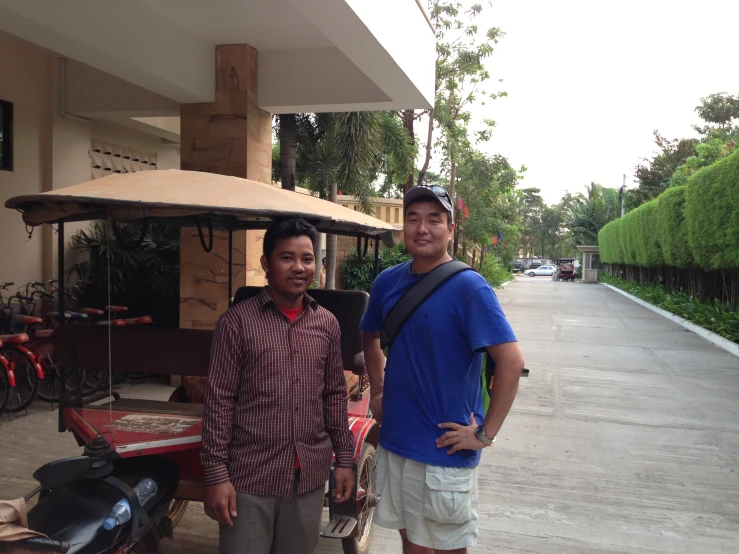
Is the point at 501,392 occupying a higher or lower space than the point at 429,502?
higher

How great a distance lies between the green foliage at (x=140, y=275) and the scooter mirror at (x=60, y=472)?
664 cm

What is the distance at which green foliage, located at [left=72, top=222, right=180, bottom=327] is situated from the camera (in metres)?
8.64

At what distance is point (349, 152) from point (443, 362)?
26.6ft

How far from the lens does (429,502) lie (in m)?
2.24

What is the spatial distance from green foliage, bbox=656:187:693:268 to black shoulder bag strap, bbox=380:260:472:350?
645 inches

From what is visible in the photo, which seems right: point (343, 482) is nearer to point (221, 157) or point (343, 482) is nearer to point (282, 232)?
point (282, 232)

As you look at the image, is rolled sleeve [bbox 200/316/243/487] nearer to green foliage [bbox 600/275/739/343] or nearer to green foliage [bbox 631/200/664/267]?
green foliage [bbox 600/275/739/343]

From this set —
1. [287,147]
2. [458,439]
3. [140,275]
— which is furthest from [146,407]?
[287,147]

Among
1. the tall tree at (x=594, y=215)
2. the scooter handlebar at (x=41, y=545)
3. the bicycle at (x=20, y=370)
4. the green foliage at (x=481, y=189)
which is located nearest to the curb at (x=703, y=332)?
the green foliage at (x=481, y=189)

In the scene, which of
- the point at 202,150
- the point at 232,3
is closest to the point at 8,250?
the point at 202,150

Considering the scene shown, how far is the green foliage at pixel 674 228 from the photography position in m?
17.1

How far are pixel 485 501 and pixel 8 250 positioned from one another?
6829 mm

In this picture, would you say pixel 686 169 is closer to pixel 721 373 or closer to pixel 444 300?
pixel 721 373

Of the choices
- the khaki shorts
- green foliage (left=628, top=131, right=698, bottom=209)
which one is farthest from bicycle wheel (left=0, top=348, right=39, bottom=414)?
green foliage (left=628, top=131, right=698, bottom=209)
